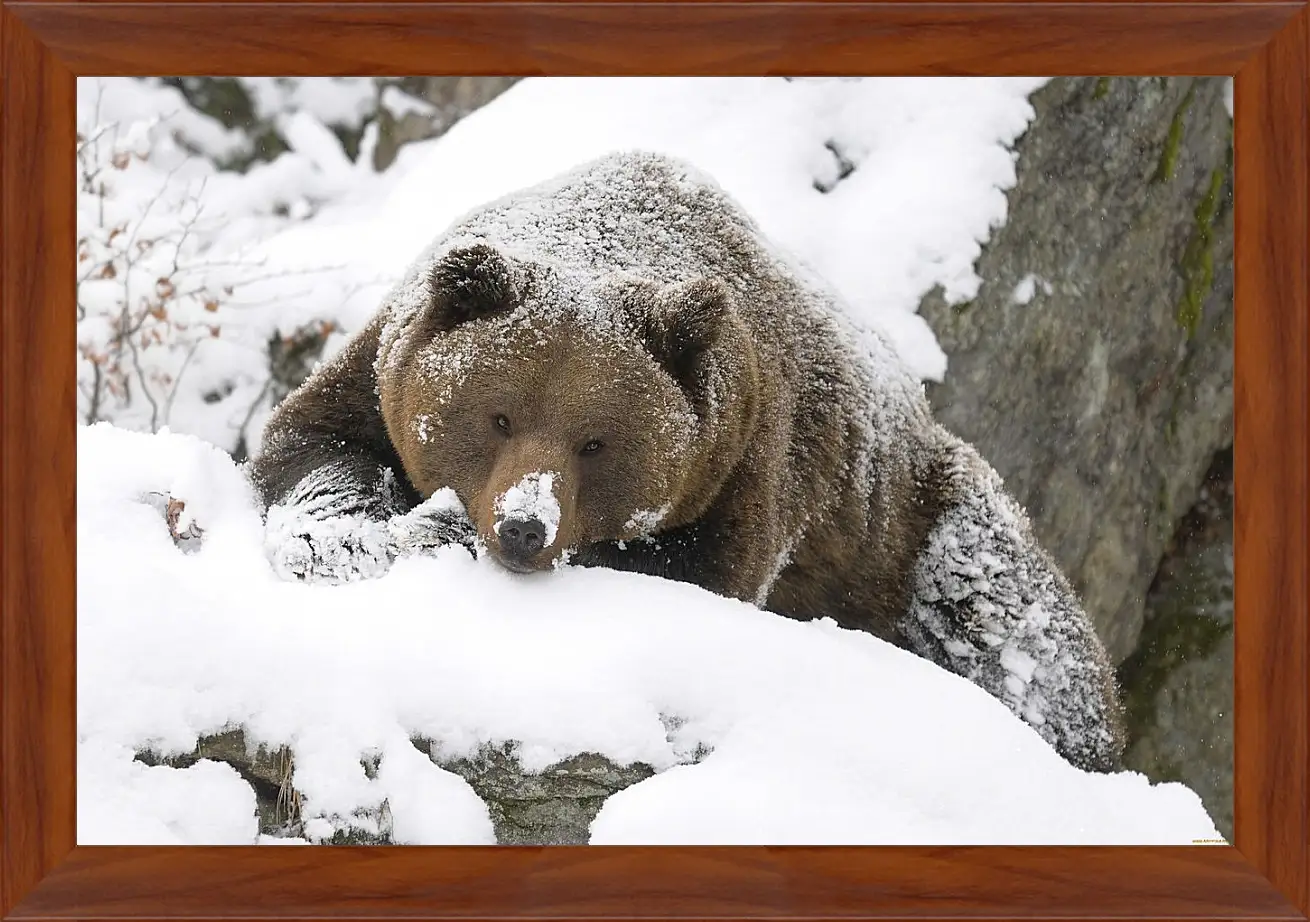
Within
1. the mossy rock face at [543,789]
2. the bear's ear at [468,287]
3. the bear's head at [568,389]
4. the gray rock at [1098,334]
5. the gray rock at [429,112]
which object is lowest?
the mossy rock face at [543,789]

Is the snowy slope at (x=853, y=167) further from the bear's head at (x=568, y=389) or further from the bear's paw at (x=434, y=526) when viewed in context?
the bear's paw at (x=434, y=526)

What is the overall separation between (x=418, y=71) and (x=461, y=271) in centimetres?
107

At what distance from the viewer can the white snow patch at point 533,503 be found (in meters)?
4.33

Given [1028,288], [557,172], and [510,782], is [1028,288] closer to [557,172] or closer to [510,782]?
[557,172]

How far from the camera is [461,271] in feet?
15.5

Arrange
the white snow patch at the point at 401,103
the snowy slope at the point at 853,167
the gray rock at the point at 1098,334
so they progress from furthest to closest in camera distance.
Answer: the white snow patch at the point at 401,103, the gray rock at the point at 1098,334, the snowy slope at the point at 853,167

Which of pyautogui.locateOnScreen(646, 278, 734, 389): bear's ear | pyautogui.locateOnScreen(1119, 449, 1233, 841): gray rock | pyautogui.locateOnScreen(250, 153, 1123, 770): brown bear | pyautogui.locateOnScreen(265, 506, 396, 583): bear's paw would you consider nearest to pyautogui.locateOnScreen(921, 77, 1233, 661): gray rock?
pyautogui.locateOnScreen(1119, 449, 1233, 841): gray rock

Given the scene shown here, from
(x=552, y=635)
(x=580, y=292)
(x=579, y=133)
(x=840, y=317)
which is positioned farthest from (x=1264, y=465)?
(x=579, y=133)

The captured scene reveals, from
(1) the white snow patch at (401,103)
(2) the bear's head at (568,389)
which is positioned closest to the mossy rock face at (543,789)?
(2) the bear's head at (568,389)

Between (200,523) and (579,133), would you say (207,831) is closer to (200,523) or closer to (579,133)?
(200,523)

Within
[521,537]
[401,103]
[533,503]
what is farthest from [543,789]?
[401,103]

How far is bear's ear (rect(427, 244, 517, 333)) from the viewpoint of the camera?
4711mm

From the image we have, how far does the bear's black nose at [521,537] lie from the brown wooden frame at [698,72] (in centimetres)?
105

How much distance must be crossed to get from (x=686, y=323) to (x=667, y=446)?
0.39m
